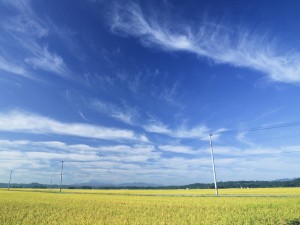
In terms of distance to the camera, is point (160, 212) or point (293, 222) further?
point (160, 212)

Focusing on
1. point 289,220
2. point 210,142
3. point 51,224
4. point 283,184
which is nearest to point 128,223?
point 51,224

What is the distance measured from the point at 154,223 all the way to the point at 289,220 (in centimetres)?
993

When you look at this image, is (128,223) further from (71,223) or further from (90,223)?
(71,223)

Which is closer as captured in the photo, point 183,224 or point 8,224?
point 183,224

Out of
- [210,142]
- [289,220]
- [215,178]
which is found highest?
[210,142]

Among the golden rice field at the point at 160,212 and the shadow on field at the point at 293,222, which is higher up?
the golden rice field at the point at 160,212

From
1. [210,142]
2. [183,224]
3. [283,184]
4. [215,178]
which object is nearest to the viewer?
[183,224]

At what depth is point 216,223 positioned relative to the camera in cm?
1673

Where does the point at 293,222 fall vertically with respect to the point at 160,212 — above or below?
below

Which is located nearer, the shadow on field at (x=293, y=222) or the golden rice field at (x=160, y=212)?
the shadow on field at (x=293, y=222)

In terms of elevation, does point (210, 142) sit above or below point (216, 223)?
above

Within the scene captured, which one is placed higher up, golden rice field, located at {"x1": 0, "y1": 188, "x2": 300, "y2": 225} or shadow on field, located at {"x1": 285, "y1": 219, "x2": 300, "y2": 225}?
golden rice field, located at {"x1": 0, "y1": 188, "x2": 300, "y2": 225}

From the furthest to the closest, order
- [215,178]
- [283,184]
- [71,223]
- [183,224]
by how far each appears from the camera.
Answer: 1. [283,184]
2. [215,178]
3. [71,223]
4. [183,224]

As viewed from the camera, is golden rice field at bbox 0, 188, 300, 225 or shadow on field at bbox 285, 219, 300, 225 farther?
golden rice field at bbox 0, 188, 300, 225
